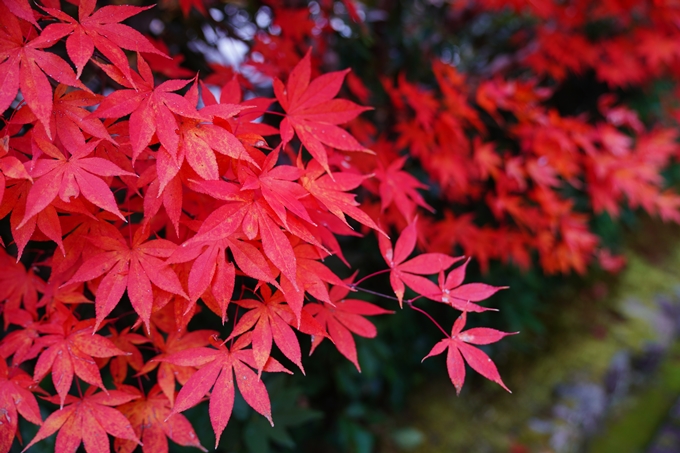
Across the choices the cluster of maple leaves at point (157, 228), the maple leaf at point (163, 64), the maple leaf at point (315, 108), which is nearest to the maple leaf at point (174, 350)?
the cluster of maple leaves at point (157, 228)

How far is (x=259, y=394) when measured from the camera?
82 centimetres

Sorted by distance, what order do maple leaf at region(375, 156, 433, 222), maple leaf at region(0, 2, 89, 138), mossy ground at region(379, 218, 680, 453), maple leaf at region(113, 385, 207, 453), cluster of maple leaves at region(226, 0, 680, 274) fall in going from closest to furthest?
maple leaf at region(0, 2, 89, 138) < maple leaf at region(113, 385, 207, 453) < maple leaf at region(375, 156, 433, 222) < cluster of maple leaves at region(226, 0, 680, 274) < mossy ground at region(379, 218, 680, 453)

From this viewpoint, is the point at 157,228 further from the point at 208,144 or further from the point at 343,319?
the point at 343,319

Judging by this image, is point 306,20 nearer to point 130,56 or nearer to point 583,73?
point 130,56

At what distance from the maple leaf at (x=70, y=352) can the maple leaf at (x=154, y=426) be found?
0.37 ft

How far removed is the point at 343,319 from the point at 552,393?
238 cm

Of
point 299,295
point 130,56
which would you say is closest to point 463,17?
point 130,56

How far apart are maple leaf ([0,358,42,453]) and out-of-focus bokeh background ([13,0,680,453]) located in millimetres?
701

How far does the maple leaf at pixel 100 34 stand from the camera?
773 mm

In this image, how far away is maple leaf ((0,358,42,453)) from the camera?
0.85m

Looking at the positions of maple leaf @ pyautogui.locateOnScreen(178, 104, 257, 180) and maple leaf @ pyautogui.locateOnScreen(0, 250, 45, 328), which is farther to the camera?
maple leaf @ pyautogui.locateOnScreen(0, 250, 45, 328)

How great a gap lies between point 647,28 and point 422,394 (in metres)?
2.46

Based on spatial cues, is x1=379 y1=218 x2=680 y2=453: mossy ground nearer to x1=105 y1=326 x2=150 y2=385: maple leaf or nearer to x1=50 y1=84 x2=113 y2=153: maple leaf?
x1=105 y1=326 x2=150 y2=385: maple leaf

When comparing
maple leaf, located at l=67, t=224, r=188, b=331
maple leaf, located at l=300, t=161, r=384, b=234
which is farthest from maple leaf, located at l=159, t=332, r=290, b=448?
maple leaf, located at l=300, t=161, r=384, b=234
